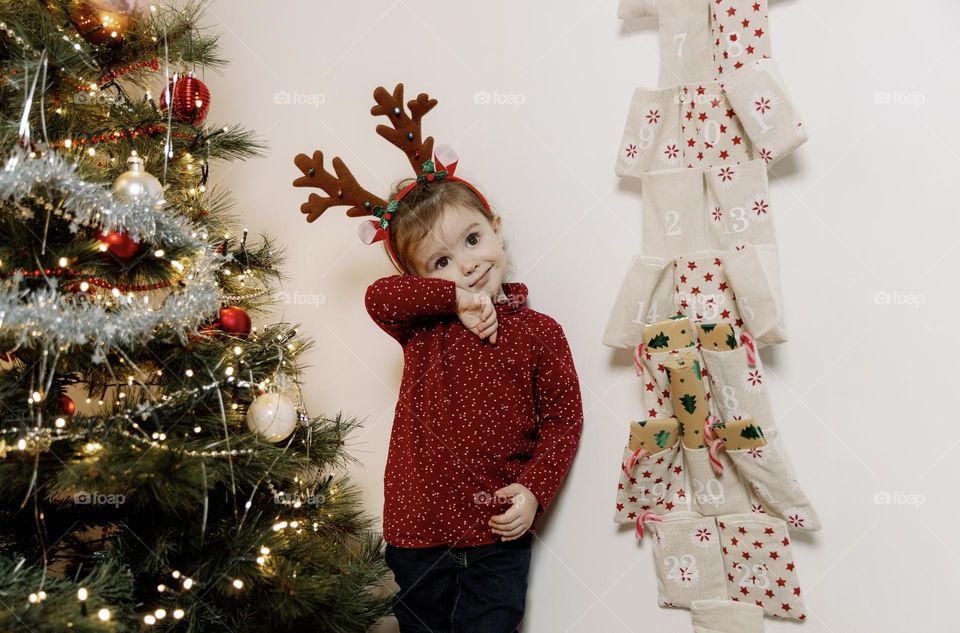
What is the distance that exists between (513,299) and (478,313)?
0.28ft

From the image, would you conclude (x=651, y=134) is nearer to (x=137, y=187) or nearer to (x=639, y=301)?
(x=639, y=301)

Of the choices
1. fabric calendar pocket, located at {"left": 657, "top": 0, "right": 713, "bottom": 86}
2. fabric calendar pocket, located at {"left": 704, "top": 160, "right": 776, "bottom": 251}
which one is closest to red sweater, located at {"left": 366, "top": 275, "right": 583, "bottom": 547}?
fabric calendar pocket, located at {"left": 704, "top": 160, "right": 776, "bottom": 251}

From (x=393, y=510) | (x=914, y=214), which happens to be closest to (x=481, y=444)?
(x=393, y=510)

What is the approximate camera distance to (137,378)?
3.89 feet

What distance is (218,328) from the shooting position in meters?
1.25

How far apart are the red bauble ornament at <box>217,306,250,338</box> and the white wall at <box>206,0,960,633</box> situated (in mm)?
348

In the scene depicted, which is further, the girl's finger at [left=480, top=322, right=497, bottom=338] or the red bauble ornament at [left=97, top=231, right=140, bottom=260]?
the girl's finger at [left=480, top=322, right=497, bottom=338]

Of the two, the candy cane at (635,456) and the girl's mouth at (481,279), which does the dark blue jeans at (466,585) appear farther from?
the girl's mouth at (481,279)

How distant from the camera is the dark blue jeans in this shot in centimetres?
123

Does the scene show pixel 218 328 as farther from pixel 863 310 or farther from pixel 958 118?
pixel 958 118

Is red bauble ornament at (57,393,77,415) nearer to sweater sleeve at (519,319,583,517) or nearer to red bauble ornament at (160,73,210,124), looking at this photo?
red bauble ornament at (160,73,210,124)

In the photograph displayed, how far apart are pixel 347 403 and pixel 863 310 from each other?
3.19 feet

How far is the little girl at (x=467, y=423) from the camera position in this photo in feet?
4.06

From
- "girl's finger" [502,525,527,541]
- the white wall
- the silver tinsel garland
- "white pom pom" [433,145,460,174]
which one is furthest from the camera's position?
"white pom pom" [433,145,460,174]
